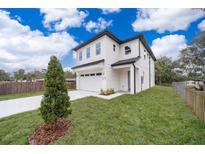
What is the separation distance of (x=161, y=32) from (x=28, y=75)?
43276 millimetres

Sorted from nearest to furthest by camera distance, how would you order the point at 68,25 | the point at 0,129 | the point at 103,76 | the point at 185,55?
the point at 0,129, the point at 68,25, the point at 103,76, the point at 185,55

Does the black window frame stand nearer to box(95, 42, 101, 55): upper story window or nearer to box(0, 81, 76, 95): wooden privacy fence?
box(95, 42, 101, 55): upper story window

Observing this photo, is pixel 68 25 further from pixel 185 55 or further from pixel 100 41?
pixel 185 55

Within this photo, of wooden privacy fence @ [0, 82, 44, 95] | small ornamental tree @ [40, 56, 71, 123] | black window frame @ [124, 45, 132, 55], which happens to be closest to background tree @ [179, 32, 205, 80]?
black window frame @ [124, 45, 132, 55]

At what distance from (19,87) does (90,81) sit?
8.59m

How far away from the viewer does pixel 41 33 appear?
977 centimetres

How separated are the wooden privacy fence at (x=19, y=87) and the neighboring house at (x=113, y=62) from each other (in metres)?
6.54

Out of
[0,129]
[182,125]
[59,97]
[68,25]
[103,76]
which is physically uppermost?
[68,25]

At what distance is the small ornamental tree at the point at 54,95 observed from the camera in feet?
11.5

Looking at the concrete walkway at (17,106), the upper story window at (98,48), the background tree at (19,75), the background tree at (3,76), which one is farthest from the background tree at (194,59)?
the background tree at (3,76)

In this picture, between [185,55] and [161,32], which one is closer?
[161,32]

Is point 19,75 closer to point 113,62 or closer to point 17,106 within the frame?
point 17,106
